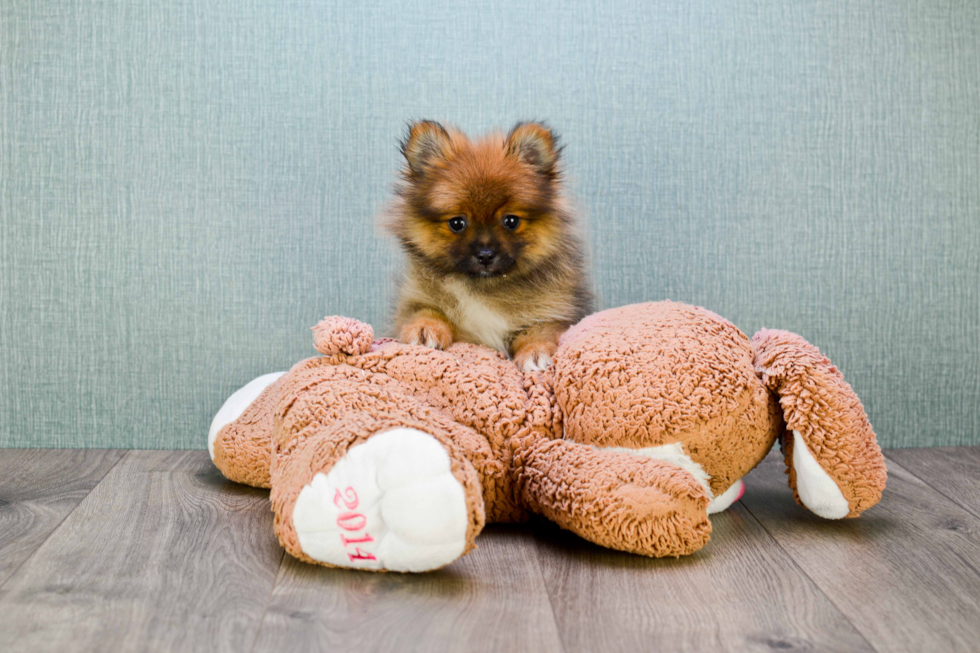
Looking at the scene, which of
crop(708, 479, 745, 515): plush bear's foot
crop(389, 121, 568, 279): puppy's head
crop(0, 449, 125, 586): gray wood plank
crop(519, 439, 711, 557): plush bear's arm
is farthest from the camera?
crop(389, 121, 568, 279): puppy's head

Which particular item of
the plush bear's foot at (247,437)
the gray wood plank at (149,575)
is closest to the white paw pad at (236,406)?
the plush bear's foot at (247,437)

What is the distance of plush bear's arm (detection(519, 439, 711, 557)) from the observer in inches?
53.6

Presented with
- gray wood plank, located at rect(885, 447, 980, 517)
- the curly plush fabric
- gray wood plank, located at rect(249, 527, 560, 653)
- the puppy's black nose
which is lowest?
gray wood plank, located at rect(885, 447, 980, 517)

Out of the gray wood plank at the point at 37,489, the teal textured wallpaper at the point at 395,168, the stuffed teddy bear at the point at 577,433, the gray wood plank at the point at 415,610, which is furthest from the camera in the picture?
the teal textured wallpaper at the point at 395,168

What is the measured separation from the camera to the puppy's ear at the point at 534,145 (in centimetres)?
187

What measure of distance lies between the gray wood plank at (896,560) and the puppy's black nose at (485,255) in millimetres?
807

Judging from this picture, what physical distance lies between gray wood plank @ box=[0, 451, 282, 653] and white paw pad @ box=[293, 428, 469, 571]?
17cm

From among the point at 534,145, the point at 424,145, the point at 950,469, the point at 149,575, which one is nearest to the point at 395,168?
the point at 424,145

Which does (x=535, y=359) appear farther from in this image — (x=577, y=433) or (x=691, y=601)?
(x=691, y=601)

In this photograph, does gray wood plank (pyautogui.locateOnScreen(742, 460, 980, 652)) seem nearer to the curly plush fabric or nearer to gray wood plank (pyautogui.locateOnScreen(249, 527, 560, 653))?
the curly plush fabric

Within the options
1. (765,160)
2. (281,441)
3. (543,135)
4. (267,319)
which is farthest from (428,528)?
(765,160)

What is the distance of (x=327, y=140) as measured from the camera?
2.37 m

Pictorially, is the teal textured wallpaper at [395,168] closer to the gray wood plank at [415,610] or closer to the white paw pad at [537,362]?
the white paw pad at [537,362]

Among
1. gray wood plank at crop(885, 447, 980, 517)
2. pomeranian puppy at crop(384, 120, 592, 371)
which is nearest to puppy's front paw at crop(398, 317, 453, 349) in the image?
pomeranian puppy at crop(384, 120, 592, 371)
